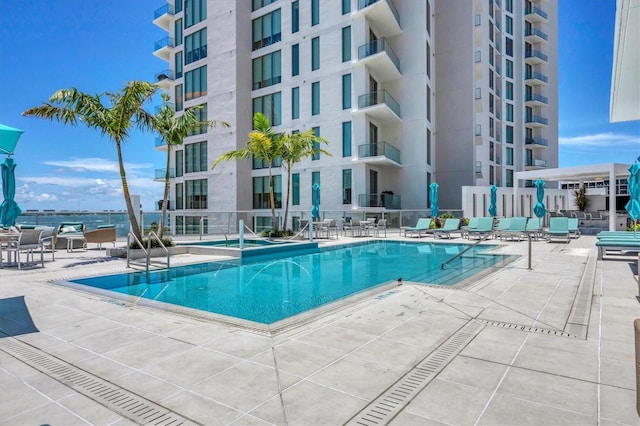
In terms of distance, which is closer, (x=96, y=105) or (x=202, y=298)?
(x=202, y=298)

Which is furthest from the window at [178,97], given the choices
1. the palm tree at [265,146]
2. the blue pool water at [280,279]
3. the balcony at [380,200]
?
the blue pool water at [280,279]

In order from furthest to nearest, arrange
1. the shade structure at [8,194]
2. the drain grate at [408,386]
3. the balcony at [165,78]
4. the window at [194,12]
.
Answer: the balcony at [165,78] < the window at [194,12] < the shade structure at [8,194] < the drain grate at [408,386]

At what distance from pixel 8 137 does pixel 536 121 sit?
4349 centimetres

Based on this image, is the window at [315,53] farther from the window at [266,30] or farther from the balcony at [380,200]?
the balcony at [380,200]

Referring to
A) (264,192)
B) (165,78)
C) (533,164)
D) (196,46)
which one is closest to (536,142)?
(533,164)

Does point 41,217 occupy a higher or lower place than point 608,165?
lower

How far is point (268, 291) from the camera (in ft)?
23.7

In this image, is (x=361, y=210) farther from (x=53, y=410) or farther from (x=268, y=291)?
(x=53, y=410)

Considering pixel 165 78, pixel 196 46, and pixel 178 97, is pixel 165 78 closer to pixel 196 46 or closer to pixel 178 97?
pixel 178 97

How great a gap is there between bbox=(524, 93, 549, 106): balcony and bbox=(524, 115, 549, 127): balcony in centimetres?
137

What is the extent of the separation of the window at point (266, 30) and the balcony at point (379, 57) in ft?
23.9

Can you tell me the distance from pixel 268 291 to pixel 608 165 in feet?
60.3

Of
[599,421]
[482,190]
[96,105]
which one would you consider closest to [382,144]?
[482,190]

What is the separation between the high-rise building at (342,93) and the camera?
23766 mm
